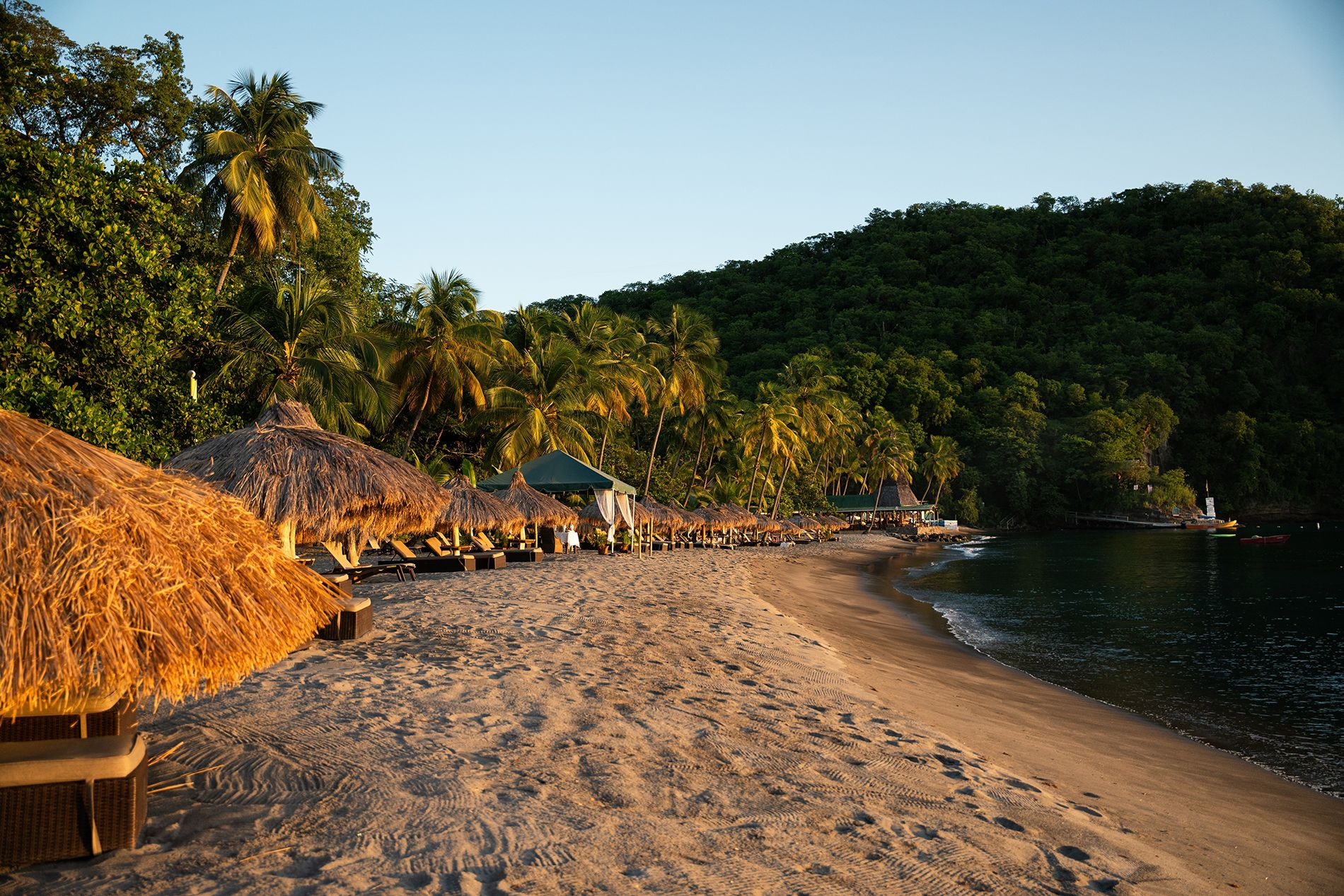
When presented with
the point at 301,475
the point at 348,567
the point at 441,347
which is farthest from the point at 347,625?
the point at 441,347

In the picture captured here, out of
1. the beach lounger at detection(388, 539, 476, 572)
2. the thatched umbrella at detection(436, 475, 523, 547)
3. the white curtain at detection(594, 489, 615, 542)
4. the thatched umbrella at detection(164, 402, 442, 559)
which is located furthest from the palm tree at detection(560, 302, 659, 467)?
the thatched umbrella at detection(164, 402, 442, 559)

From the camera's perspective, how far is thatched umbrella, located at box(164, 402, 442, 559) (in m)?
9.05

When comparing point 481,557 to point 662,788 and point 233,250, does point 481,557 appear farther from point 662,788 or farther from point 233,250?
point 662,788

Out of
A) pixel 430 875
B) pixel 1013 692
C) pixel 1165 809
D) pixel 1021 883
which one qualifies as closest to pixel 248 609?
pixel 430 875

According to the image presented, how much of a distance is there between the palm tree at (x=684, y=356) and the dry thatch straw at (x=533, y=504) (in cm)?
1586

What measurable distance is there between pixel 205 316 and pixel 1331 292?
90807 millimetres

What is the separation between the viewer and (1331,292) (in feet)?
247

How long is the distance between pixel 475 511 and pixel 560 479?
3563 millimetres

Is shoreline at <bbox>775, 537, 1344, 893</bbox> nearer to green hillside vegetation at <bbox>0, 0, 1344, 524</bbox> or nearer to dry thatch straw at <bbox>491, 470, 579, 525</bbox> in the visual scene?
dry thatch straw at <bbox>491, 470, 579, 525</bbox>

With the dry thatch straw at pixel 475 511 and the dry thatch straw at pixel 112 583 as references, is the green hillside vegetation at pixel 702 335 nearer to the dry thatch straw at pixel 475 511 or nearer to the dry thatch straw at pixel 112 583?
the dry thatch straw at pixel 475 511

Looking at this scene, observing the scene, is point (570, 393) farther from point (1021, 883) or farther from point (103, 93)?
point (1021, 883)

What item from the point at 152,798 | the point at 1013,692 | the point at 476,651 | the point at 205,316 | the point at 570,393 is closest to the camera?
the point at 152,798

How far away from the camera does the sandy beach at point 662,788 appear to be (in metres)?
3.51

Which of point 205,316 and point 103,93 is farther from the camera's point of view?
point 103,93
